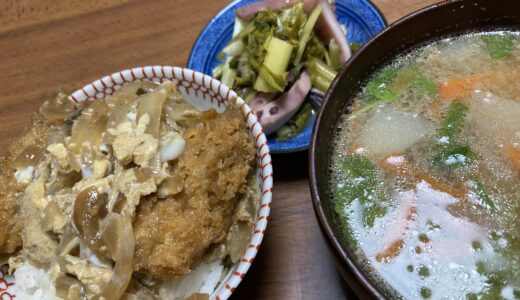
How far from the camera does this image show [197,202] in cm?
124

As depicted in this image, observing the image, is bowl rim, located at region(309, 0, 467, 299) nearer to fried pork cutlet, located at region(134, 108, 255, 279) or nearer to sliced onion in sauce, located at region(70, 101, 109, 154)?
fried pork cutlet, located at region(134, 108, 255, 279)

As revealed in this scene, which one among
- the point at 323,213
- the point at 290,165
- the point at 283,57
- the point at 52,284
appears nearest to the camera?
the point at 323,213

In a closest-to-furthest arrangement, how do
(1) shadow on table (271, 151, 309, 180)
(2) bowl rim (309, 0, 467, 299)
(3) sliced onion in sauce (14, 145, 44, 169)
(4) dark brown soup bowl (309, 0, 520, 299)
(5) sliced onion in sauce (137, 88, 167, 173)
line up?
(2) bowl rim (309, 0, 467, 299)
(4) dark brown soup bowl (309, 0, 520, 299)
(5) sliced onion in sauce (137, 88, 167, 173)
(3) sliced onion in sauce (14, 145, 44, 169)
(1) shadow on table (271, 151, 309, 180)

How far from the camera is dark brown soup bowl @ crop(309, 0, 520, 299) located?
1126 millimetres

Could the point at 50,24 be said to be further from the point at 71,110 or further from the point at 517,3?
the point at 517,3

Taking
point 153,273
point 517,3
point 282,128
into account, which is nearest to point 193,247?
point 153,273

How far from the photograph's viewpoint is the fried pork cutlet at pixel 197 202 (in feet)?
3.90

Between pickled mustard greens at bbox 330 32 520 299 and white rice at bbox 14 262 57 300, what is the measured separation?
0.75 metres

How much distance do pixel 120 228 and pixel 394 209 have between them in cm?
61

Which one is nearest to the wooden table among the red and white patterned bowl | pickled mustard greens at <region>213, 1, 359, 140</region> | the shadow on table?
the shadow on table

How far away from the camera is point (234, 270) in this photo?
127 centimetres

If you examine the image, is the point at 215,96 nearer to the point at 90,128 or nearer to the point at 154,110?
the point at 154,110

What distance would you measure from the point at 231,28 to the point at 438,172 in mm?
1064

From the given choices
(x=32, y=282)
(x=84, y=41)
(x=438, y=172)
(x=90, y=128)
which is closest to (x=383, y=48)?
(x=438, y=172)
